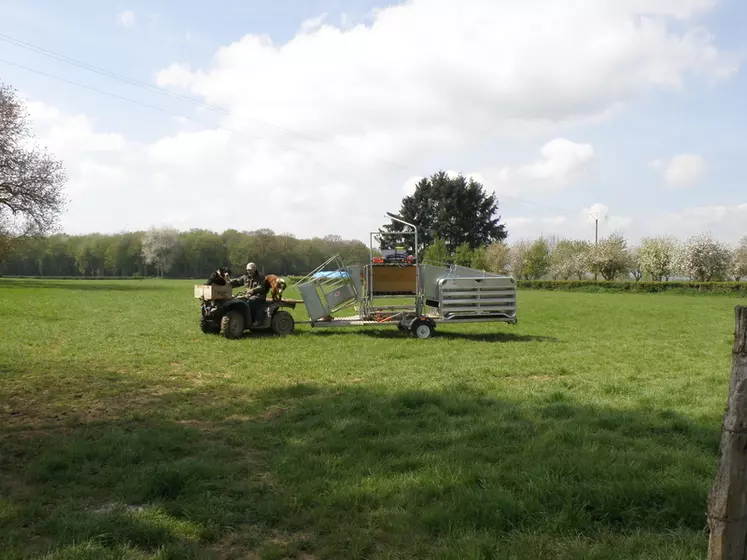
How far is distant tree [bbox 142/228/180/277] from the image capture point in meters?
104

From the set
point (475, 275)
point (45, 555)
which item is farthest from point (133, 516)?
point (475, 275)

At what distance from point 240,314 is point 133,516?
11.0 meters

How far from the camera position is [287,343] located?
1384 centimetres

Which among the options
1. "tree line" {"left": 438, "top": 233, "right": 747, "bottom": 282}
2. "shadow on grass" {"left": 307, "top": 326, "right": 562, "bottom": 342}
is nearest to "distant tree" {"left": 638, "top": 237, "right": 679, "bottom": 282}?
"tree line" {"left": 438, "top": 233, "right": 747, "bottom": 282}

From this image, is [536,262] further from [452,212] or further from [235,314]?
[235,314]

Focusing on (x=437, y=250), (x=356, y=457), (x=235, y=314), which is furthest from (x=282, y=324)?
(x=437, y=250)

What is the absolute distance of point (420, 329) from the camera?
15156 millimetres

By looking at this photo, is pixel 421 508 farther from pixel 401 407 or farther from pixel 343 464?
pixel 401 407

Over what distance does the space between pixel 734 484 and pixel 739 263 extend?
76375 mm

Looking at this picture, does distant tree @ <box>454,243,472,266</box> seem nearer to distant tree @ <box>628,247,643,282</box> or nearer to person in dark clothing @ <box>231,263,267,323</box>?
distant tree @ <box>628,247,643,282</box>

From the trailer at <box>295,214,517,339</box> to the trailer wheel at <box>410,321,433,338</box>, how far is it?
0.03 m

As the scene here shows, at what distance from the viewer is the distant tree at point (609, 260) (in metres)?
72.6

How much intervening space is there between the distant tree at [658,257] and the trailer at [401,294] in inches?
2540

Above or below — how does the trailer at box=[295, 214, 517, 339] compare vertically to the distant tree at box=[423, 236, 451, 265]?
below
